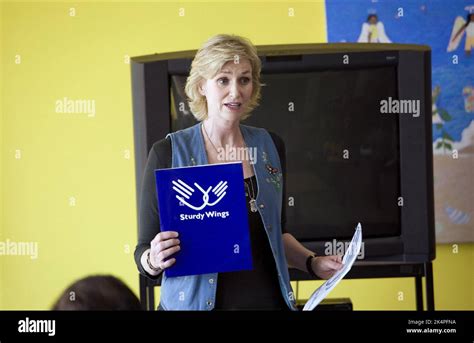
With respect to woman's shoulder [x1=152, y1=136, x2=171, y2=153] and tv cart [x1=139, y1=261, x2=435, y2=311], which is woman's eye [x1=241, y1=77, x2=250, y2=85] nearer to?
woman's shoulder [x1=152, y1=136, x2=171, y2=153]

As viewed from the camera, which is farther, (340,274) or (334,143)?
(334,143)

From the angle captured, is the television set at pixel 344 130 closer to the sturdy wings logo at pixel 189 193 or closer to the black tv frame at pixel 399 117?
the black tv frame at pixel 399 117

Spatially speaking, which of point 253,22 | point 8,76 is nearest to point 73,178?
point 8,76

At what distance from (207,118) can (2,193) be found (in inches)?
20.9

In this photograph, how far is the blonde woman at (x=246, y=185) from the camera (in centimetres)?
151

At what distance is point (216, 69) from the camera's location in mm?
1557

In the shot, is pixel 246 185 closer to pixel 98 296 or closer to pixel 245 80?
pixel 245 80

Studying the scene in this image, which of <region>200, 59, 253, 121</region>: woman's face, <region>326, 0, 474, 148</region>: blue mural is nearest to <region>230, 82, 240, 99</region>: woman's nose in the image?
<region>200, 59, 253, 121</region>: woman's face

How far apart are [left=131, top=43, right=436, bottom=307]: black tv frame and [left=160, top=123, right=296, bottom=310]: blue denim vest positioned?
0.25 feet

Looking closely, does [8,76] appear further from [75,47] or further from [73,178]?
[73,178]

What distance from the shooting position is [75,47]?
169 centimetres

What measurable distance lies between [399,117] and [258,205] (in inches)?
15.2

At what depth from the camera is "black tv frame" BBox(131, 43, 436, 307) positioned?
1583 millimetres

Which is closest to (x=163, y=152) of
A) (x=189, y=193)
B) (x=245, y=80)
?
(x=189, y=193)
